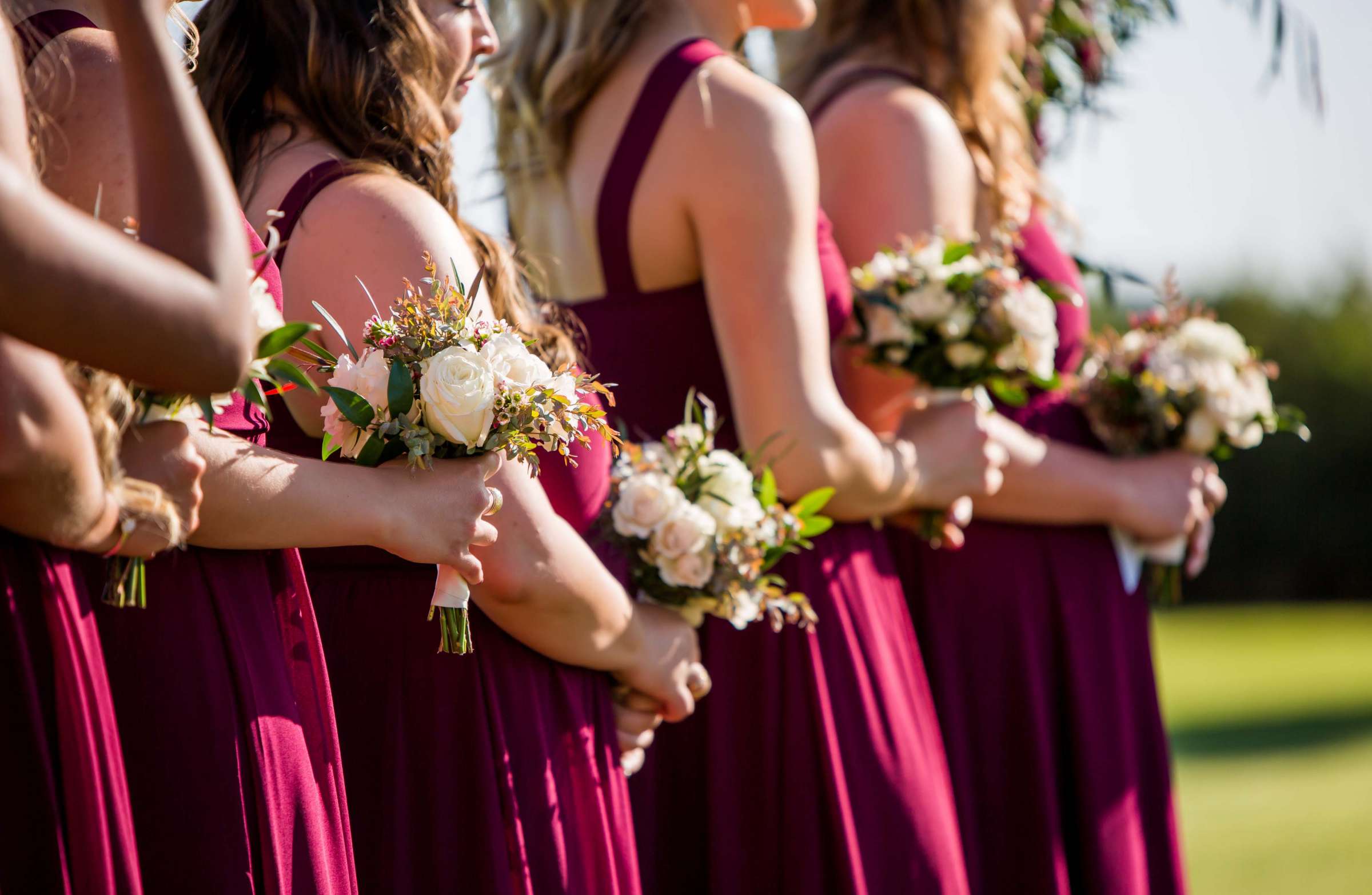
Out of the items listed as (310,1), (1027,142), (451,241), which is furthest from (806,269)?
(1027,142)

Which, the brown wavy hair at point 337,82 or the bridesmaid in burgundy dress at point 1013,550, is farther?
the bridesmaid in burgundy dress at point 1013,550

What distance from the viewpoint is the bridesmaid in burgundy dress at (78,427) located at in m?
1.42

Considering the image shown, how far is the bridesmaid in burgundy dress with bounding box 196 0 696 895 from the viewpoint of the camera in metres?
2.43

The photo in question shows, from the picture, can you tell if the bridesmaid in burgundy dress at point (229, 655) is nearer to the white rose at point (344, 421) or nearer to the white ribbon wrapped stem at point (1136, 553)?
the white rose at point (344, 421)

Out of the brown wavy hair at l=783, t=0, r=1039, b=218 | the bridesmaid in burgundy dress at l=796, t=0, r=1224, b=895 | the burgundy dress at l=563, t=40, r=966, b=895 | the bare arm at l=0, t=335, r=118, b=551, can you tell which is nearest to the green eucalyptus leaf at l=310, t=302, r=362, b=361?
the bare arm at l=0, t=335, r=118, b=551

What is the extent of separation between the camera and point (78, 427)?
1.69m

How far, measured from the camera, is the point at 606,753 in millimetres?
2693

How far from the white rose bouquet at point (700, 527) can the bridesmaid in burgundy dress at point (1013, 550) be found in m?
0.92

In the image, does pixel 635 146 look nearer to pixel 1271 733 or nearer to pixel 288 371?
pixel 288 371

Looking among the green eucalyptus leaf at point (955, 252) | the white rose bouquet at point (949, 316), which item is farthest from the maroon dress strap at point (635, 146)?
the green eucalyptus leaf at point (955, 252)

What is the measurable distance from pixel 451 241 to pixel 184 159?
3.19ft

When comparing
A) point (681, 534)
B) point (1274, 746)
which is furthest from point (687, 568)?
point (1274, 746)

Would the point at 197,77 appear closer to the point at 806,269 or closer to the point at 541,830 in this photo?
the point at 806,269

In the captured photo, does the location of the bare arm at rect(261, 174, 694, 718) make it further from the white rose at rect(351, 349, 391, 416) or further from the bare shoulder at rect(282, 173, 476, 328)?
the white rose at rect(351, 349, 391, 416)
